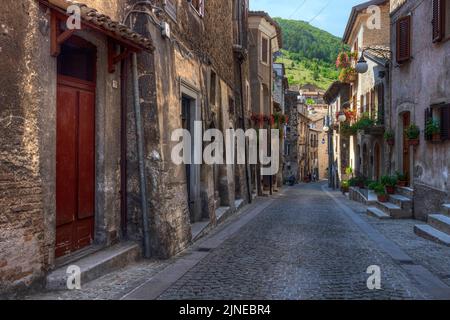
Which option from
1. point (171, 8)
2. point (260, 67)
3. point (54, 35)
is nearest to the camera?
point (54, 35)

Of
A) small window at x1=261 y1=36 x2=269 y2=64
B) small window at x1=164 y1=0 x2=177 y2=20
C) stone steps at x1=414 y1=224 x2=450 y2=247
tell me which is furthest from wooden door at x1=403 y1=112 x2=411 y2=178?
small window at x1=261 y1=36 x2=269 y2=64

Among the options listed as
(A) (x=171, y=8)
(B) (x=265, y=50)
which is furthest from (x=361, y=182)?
(A) (x=171, y=8)

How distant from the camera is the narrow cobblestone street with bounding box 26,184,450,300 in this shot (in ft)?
19.4

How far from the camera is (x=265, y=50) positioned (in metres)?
30.0

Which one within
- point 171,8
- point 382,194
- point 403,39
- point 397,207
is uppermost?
point 403,39

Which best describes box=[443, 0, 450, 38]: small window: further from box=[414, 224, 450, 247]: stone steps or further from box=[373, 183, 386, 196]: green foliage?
box=[373, 183, 386, 196]: green foliage

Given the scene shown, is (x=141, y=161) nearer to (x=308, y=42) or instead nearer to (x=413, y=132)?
(x=413, y=132)

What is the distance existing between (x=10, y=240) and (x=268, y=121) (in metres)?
22.7

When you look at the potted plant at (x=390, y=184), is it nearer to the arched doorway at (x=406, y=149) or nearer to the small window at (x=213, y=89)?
the arched doorway at (x=406, y=149)

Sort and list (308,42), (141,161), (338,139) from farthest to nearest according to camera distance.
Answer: (308,42)
(338,139)
(141,161)

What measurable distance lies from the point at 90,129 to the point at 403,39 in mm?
11961

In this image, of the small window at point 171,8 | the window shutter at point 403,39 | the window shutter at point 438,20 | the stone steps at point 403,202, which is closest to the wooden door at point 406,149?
the stone steps at point 403,202

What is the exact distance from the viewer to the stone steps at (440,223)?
10305 millimetres

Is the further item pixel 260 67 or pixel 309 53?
pixel 309 53
